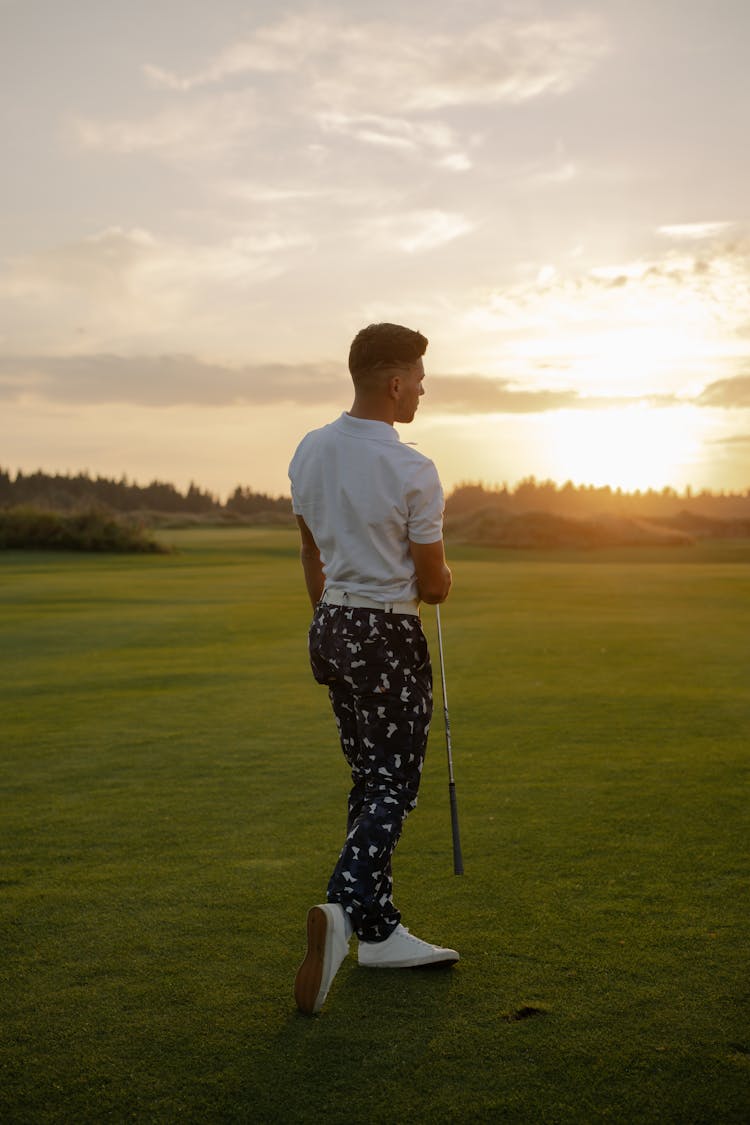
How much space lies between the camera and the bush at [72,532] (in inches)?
1852

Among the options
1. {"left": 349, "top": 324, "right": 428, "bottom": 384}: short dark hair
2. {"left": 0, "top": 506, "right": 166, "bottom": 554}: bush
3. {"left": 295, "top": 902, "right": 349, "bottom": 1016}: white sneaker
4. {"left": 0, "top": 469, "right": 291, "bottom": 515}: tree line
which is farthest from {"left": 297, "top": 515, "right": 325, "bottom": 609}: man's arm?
{"left": 0, "top": 469, "right": 291, "bottom": 515}: tree line

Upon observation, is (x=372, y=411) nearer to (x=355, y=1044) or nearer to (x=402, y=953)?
(x=402, y=953)

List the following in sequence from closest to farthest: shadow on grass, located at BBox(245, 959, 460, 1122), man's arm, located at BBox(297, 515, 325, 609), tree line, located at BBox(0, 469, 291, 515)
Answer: shadow on grass, located at BBox(245, 959, 460, 1122) → man's arm, located at BBox(297, 515, 325, 609) → tree line, located at BBox(0, 469, 291, 515)

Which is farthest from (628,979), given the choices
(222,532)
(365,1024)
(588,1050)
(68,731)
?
(222,532)

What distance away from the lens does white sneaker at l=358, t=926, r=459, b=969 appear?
3830mm

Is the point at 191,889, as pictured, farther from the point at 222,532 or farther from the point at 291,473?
the point at 222,532

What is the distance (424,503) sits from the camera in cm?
370

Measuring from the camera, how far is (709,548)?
5306 cm

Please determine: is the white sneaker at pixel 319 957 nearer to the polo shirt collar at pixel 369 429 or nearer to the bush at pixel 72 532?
the polo shirt collar at pixel 369 429

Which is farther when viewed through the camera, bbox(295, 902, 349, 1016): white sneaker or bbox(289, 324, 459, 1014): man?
bbox(289, 324, 459, 1014): man

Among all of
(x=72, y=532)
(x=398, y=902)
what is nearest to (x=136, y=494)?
(x=72, y=532)

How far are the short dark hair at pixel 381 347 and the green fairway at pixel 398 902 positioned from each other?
2181 mm

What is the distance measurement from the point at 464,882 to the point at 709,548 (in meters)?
50.9

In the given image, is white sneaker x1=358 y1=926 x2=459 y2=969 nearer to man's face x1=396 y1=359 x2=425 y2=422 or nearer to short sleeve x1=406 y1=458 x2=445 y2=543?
short sleeve x1=406 y1=458 x2=445 y2=543
